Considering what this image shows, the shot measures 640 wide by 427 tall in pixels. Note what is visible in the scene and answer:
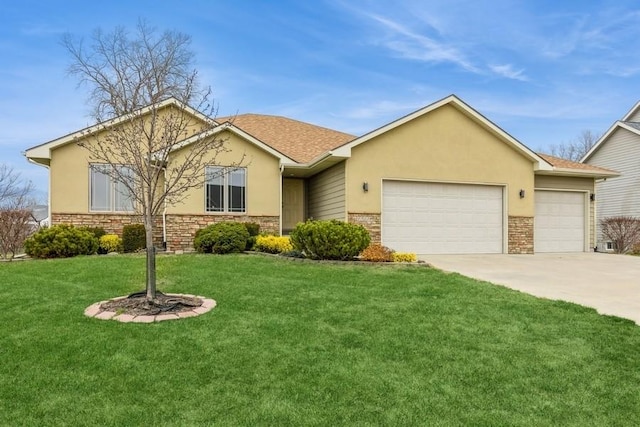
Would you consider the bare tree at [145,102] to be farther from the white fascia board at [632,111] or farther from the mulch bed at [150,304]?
the white fascia board at [632,111]

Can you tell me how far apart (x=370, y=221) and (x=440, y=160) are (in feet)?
10.3

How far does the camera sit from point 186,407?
349 cm

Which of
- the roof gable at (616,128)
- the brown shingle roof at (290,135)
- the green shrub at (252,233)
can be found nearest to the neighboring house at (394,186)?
the green shrub at (252,233)

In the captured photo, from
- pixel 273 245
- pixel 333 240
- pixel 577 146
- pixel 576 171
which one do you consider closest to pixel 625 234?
pixel 576 171

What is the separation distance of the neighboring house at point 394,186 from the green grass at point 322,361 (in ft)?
22.4

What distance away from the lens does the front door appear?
17.3 meters

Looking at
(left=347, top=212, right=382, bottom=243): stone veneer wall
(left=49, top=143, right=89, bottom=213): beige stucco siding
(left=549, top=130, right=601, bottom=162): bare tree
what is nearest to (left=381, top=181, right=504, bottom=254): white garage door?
(left=347, top=212, right=382, bottom=243): stone veneer wall

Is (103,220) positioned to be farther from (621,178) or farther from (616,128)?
(616,128)

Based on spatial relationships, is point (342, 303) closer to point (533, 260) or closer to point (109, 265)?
point (109, 265)

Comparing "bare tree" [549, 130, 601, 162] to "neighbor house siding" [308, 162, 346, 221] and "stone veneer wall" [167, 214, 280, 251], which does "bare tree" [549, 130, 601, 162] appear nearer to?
"neighbor house siding" [308, 162, 346, 221]

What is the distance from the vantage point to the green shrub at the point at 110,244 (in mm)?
13297

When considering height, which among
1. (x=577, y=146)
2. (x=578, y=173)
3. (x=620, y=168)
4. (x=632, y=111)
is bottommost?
(x=578, y=173)

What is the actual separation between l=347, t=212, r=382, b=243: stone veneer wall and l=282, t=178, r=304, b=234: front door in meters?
4.11

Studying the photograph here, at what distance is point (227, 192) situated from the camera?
14562 millimetres
